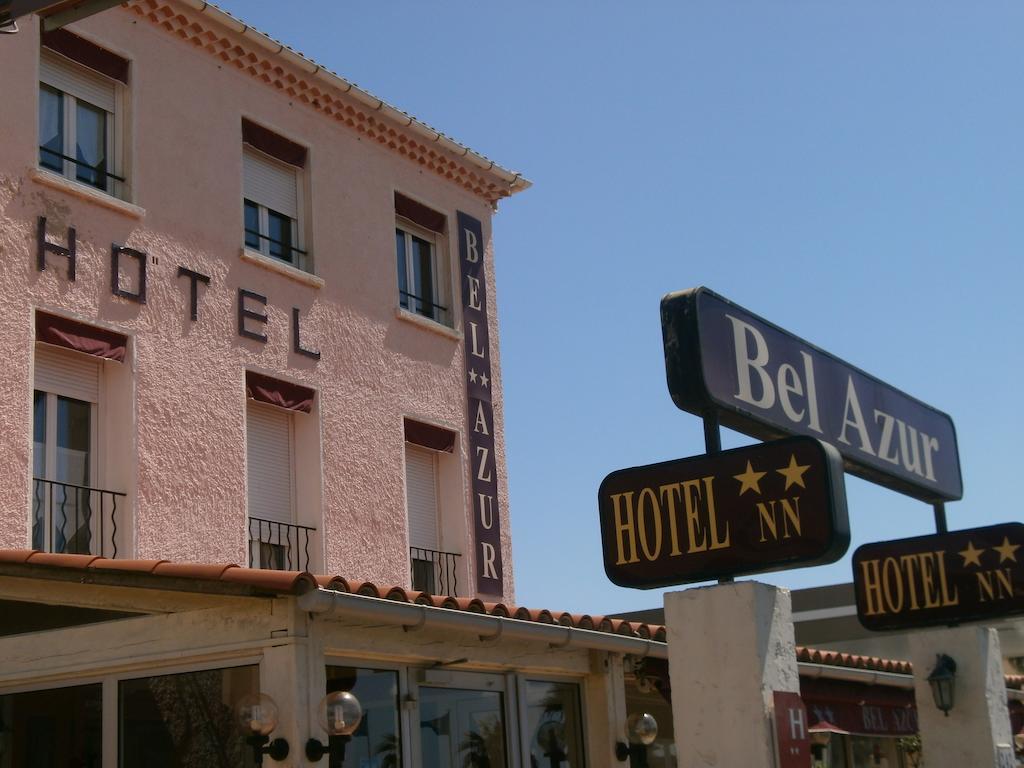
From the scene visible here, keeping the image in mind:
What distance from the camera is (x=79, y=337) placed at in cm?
1177

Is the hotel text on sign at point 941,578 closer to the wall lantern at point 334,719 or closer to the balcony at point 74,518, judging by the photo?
the wall lantern at point 334,719

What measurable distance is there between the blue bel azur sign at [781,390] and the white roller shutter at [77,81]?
833cm

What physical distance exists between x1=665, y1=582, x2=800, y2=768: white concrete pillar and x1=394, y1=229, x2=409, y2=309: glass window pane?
33.4 ft

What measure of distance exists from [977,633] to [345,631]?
4.27 metres

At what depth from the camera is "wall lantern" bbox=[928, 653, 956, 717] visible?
9.19m

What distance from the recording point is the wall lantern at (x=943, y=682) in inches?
362

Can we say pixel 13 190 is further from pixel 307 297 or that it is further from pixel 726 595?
pixel 726 595

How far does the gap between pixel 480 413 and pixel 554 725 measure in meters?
6.02

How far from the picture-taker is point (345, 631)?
27.1 feet

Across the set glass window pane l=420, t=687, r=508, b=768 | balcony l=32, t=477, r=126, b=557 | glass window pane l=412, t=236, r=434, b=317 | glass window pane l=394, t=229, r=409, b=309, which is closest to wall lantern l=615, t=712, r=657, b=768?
glass window pane l=420, t=687, r=508, b=768

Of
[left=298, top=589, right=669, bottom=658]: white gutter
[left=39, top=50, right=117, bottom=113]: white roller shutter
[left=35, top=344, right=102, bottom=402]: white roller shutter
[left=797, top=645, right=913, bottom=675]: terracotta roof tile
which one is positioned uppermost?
[left=39, top=50, right=117, bottom=113]: white roller shutter

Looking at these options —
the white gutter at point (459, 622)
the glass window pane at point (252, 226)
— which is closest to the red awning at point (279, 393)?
the glass window pane at point (252, 226)

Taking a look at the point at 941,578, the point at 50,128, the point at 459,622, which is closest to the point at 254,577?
the point at 459,622

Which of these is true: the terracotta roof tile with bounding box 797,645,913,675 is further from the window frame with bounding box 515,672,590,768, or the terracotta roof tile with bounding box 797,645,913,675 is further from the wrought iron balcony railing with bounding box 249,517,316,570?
the wrought iron balcony railing with bounding box 249,517,316,570
